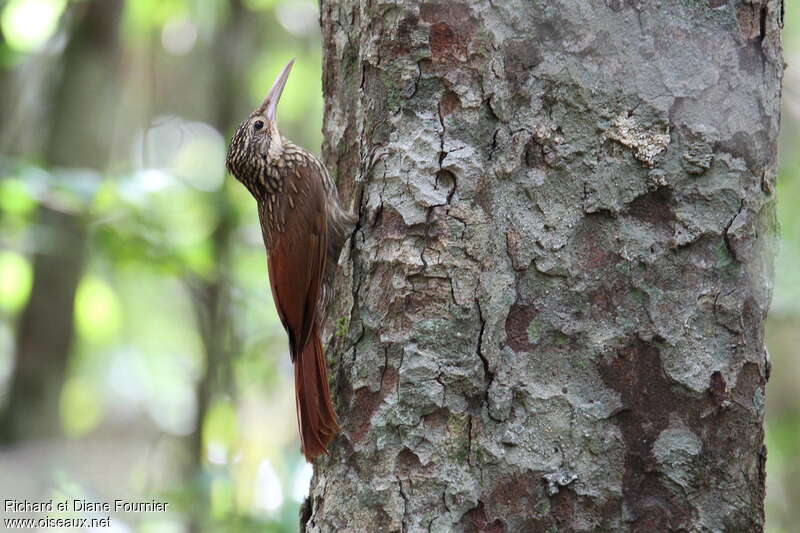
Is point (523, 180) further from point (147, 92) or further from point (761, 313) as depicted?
point (147, 92)

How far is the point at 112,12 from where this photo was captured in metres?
5.32

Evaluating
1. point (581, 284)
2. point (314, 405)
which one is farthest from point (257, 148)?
point (581, 284)

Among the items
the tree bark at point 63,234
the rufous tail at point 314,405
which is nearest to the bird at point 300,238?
the rufous tail at point 314,405

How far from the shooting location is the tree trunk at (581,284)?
6.72 feet

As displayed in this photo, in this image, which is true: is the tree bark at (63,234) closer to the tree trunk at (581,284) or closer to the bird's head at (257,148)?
the bird's head at (257,148)

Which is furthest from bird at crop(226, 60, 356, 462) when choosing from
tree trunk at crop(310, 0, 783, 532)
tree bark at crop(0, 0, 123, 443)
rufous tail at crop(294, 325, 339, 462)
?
tree bark at crop(0, 0, 123, 443)

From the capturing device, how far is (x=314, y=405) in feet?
7.61

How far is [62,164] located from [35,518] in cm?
208

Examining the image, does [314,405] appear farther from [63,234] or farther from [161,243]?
[63,234]

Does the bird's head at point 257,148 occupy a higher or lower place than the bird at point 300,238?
higher

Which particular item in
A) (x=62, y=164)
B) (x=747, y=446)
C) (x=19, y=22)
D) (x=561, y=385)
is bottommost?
(x=747, y=446)

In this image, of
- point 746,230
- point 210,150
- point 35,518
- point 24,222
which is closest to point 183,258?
point 24,222

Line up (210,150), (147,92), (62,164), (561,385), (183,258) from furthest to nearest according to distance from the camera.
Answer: (210,150)
(147,92)
(62,164)
(183,258)
(561,385)

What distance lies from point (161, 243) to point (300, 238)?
5.20ft
